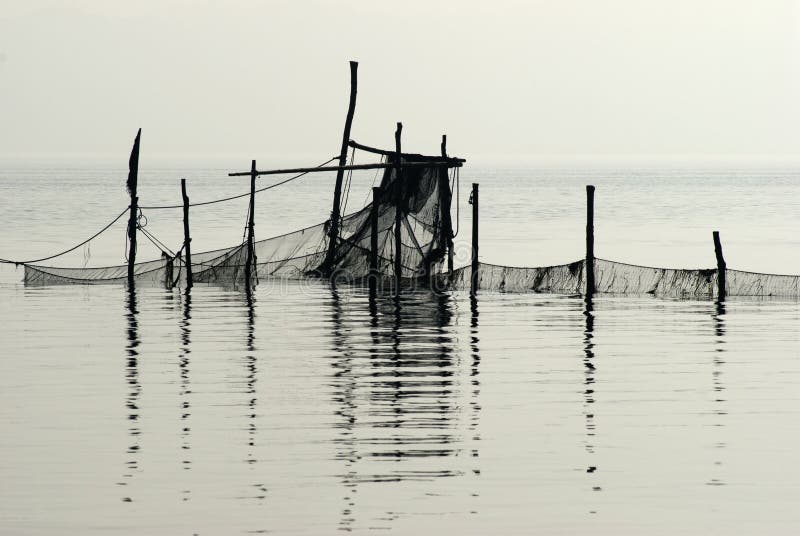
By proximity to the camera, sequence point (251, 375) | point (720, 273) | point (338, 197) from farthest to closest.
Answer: point (338, 197), point (720, 273), point (251, 375)

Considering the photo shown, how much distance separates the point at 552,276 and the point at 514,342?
28.5ft

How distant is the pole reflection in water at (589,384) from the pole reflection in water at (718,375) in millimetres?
1163

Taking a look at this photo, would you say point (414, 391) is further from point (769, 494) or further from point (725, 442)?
point (769, 494)

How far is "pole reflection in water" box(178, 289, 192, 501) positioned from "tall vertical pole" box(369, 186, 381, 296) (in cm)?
479

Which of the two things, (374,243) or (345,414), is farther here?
(374,243)

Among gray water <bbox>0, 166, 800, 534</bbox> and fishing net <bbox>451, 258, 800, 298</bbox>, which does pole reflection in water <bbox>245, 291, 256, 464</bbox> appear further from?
fishing net <bbox>451, 258, 800, 298</bbox>

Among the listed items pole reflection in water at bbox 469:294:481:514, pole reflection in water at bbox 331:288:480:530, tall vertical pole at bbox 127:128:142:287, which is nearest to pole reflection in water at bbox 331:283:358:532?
pole reflection in water at bbox 331:288:480:530

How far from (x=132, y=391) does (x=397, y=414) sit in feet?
12.6

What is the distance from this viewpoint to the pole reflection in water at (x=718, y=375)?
12898 millimetres

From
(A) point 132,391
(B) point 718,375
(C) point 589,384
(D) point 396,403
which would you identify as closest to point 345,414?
(D) point 396,403

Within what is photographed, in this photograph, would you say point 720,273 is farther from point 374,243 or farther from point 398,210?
point 374,243

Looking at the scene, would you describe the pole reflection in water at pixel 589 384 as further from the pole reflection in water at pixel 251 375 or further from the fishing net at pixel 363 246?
the fishing net at pixel 363 246

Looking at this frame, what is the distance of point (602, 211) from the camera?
95.9 metres

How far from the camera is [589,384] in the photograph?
16891 mm
